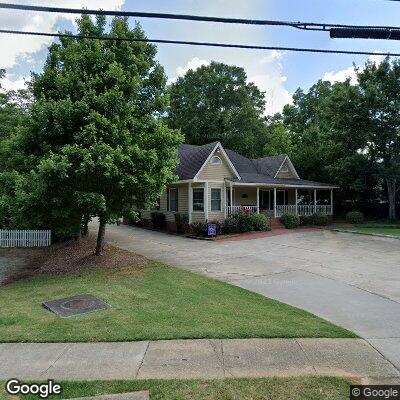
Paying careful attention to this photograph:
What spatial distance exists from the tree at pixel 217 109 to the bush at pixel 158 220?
61.3ft

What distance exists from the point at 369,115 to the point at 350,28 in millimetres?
24246

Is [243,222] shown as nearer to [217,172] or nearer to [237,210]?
[237,210]

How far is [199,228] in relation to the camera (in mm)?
20734

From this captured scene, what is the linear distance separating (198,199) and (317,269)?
12249 mm

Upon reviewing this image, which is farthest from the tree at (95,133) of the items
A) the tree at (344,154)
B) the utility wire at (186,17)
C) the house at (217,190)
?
the tree at (344,154)

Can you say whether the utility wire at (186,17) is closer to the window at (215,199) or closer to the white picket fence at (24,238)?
the white picket fence at (24,238)

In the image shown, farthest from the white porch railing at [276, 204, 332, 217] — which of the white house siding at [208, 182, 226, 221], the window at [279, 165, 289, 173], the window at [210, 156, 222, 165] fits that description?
the window at [210, 156, 222, 165]

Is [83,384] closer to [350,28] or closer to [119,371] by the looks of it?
[119,371]

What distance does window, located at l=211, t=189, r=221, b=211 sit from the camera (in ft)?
75.6

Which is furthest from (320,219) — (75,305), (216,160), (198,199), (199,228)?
(75,305)

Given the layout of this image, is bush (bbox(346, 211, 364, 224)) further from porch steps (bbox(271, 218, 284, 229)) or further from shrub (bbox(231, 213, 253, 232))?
shrub (bbox(231, 213, 253, 232))

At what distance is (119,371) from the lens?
464cm

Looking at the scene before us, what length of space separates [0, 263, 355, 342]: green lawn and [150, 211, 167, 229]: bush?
1514 centimetres

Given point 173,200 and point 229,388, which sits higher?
point 173,200
